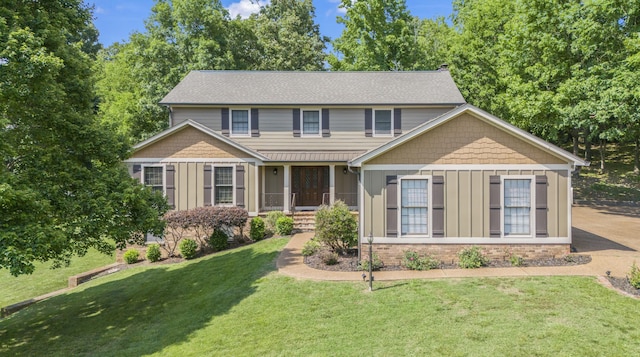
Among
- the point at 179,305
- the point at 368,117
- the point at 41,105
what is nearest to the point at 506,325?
the point at 179,305

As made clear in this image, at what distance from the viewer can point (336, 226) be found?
11.2m

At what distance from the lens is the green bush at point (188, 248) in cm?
1376

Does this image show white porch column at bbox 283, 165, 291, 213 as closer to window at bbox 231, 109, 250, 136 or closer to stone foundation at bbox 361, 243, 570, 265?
window at bbox 231, 109, 250, 136

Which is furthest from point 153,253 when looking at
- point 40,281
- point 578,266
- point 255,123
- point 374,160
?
point 578,266

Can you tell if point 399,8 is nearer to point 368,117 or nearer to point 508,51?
point 508,51

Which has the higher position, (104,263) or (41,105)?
(41,105)

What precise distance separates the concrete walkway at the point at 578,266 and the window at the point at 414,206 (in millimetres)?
1328

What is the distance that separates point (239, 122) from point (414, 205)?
10542mm

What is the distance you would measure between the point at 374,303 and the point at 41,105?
8964 mm

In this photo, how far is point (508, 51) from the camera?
2103cm

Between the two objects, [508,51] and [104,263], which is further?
[508,51]

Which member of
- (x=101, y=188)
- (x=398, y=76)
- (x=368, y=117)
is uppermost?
(x=398, y=76)

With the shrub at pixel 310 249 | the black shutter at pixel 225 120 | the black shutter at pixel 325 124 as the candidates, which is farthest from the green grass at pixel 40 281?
the black shutter at pixel 325 124

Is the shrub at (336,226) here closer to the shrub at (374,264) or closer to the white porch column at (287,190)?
the shrub at (374,264)
